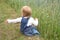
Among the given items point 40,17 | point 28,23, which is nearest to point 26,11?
point 28,23

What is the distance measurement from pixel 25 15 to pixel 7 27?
2.34ft

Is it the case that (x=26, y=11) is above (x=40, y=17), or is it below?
above

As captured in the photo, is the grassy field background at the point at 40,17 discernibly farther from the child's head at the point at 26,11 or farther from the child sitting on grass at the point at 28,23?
the child's head at the point at 26,11

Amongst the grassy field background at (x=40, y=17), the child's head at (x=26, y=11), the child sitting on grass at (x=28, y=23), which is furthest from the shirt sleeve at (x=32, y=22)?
the grassy field background at (x=40, y=17)

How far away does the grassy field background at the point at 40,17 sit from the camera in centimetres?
600

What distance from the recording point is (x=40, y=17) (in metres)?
6.59

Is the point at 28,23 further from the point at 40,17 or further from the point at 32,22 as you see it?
the point at 40,17

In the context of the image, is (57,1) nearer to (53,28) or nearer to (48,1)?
(48,1)

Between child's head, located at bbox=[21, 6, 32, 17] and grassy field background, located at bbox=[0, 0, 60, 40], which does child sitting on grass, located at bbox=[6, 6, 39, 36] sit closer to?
child's head, located at bbox=[21, 6, 32, 17]

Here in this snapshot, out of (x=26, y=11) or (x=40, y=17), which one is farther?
(x=40, y=17)

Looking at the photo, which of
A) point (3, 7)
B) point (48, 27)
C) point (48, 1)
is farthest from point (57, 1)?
point (3, 7)

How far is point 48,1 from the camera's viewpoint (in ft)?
23.7

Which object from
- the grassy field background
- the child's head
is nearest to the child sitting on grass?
the child's head

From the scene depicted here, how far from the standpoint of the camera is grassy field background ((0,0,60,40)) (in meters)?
6.00
